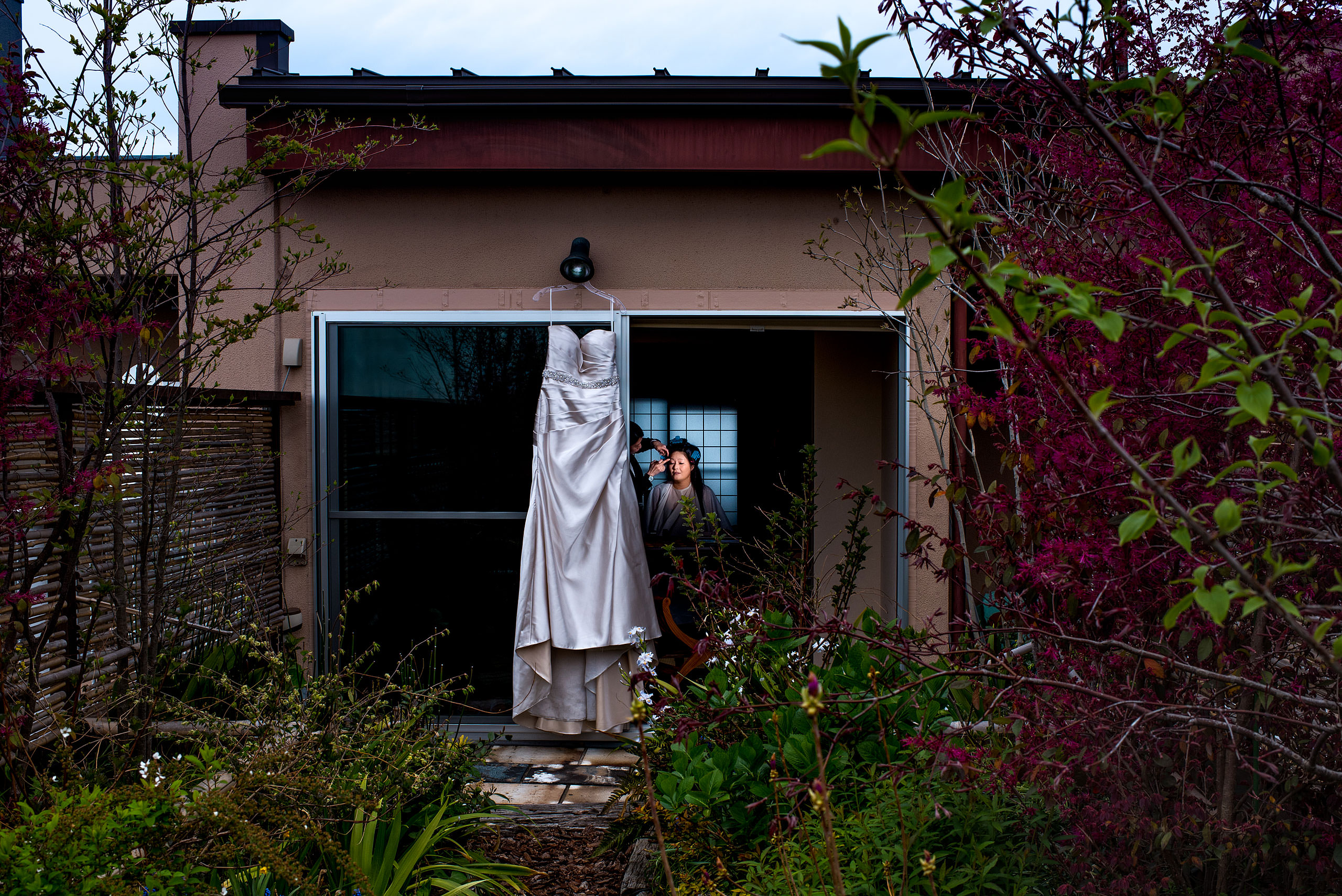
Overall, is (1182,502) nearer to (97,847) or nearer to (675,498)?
(97,847)

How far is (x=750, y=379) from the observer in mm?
8195

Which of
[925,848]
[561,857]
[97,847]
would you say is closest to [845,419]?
[561,857]

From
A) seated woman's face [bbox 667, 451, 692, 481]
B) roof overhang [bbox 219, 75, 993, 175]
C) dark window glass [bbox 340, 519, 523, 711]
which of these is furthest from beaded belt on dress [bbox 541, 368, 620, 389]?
seated woman's face [bbox 667, 451, 692, 481]

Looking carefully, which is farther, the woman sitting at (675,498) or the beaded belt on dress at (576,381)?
the woman sitting at (675,498)

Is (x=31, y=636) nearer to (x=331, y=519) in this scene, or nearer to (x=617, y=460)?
(x=331, y=519)

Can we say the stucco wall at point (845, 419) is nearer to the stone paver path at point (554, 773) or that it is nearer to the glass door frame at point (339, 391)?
the glass door frame at point (339, 391)

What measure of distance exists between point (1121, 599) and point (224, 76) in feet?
15.0

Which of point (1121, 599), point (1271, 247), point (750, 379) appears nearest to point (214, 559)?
point (1121, 599)

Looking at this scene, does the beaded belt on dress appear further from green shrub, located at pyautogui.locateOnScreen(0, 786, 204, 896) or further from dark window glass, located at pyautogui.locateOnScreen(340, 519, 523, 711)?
green shrub, located at pyautogui.locateOnScreen(0, 786, 204, 896)

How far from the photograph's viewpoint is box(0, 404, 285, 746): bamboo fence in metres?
2.79

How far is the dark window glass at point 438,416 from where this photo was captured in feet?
14.5

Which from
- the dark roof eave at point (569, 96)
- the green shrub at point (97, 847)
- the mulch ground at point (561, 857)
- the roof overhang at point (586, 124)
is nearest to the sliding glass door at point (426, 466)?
the roof overhang at point (586, 124)

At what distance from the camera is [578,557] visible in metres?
Result: 4.23

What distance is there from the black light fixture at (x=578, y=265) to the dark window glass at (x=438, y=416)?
304 millimetres
